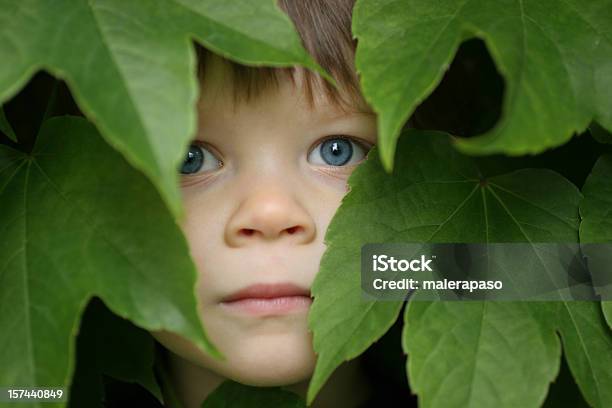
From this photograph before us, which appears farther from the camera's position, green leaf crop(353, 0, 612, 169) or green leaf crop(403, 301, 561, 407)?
green leaf crop(403, 301, 561, 407)

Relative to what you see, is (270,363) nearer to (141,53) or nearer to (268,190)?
(268,190)

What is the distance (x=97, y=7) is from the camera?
62 centimetres

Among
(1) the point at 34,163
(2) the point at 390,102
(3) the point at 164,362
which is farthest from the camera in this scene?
(3) the point at 164,362

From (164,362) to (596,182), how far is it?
0.64 meters

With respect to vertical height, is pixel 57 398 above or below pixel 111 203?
below

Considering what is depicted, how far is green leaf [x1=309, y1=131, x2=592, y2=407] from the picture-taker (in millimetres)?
683

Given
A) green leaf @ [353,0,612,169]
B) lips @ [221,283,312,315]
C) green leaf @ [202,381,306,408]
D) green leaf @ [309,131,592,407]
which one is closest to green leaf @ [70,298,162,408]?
green leaf @ [202,381,306,408]

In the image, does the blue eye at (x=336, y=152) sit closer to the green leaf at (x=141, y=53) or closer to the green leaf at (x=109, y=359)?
the green leaf at (x=141, y=53)

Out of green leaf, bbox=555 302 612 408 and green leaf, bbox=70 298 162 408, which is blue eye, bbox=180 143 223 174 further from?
green leaf, bbox=555 302 612 408

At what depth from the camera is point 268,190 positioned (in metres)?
0.76

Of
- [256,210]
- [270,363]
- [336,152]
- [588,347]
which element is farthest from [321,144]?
[588,347]

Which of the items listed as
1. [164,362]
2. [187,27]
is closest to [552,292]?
[187,27]

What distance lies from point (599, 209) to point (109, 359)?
611mm

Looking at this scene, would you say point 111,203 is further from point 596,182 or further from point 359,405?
point 359,405
